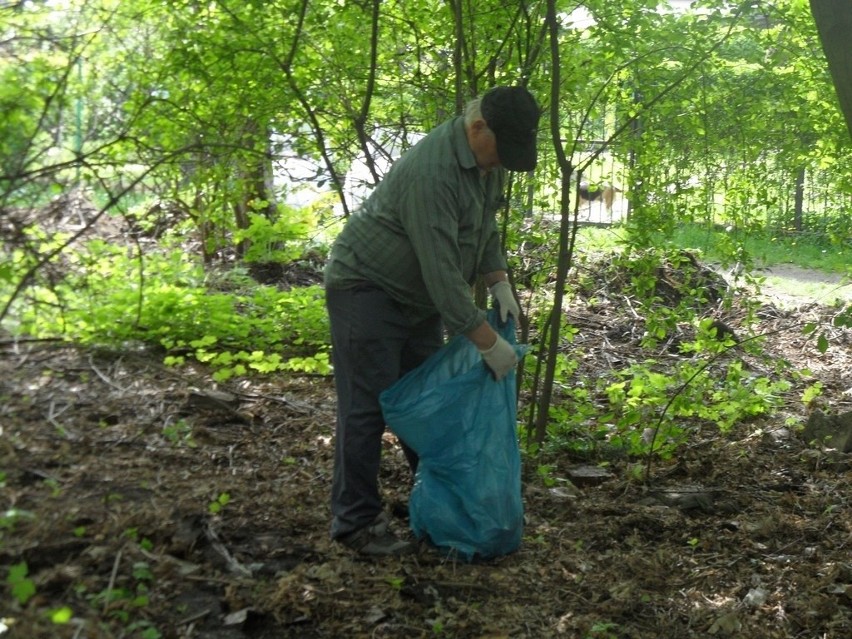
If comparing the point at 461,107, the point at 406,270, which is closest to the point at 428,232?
the point at 406,270

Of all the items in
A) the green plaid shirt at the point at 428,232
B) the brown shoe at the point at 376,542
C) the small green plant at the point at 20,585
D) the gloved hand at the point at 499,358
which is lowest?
the brown shoe at the point at 376,542

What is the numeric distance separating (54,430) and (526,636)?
7.37ft

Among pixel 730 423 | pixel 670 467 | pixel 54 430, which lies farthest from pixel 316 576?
pixel 730 423

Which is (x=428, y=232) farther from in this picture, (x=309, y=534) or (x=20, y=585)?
(x=20, y=585)

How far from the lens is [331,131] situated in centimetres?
552

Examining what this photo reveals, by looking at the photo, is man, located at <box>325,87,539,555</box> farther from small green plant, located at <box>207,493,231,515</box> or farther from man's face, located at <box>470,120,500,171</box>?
small green plant, located at <box>207,493,231,515</box>

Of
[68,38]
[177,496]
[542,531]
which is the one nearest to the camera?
[68,38]

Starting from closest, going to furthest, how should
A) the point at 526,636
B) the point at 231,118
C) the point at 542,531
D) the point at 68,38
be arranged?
1. the point at 68,38
2. the point at 526,636
3. the point at 542,531
4. the point at 231,118

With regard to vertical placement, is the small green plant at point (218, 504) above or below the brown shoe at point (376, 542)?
above

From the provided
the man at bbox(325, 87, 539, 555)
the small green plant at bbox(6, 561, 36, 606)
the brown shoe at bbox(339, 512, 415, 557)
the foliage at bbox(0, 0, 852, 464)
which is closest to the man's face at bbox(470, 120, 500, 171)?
the man at bbox(325, 87, 539, 555)

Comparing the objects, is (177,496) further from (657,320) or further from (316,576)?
(657,320)

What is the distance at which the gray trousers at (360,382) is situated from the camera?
384cm

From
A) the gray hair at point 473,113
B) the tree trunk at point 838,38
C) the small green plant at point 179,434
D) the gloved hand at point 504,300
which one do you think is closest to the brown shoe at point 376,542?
the gloved hand at point 504,300

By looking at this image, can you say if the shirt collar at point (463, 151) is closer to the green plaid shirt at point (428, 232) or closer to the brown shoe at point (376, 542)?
the green plaid shirt at point (428, 232)
